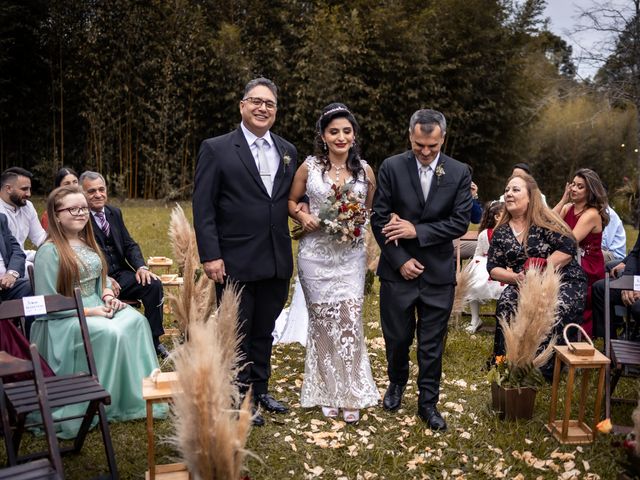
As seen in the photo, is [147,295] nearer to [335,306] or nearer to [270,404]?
[270,404]

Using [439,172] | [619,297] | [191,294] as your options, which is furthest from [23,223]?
[619,297]

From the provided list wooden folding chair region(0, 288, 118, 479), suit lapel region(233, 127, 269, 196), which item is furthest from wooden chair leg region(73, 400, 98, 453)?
suit lapel region(233, 127, 269, 196)

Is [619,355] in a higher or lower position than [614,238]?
lower

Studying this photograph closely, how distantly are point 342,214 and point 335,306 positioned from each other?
557 mm

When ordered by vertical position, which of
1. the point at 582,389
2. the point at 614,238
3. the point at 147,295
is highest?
the point at 614,238

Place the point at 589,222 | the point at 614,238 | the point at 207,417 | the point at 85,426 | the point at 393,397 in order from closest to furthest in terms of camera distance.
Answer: the point at 207,417, the point at 85,426, the point at 393,397, the point at 589,222, the point at 614,238

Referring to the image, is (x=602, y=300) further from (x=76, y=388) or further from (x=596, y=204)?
(x=76, y=388)

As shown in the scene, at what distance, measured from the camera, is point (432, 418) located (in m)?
3.49

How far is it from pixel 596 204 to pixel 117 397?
3884mm

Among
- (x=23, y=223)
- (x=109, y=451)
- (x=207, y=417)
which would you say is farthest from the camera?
(x=23, y=223)

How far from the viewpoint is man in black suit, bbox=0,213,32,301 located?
14.5ft

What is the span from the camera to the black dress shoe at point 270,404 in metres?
3.66

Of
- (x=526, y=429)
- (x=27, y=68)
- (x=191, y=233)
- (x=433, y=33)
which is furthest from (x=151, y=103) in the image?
(x=526, y=429)

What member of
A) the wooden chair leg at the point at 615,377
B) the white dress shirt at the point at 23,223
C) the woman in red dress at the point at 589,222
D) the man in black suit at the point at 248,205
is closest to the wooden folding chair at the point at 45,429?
the man in black suit at the point at 248,205
